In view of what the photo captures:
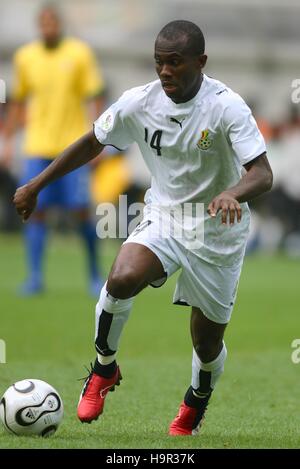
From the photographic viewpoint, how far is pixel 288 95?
142ft

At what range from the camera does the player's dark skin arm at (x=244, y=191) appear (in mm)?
5738

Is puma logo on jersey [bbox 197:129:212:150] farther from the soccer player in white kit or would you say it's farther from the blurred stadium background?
the blurred stadium background

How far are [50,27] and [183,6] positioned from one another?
30.7m

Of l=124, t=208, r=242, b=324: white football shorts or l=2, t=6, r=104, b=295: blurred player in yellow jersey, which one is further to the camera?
l=2, t=6, r=104, b=295: blurred player in yellow jersey

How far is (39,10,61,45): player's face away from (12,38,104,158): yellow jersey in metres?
0.14

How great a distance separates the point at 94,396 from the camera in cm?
632

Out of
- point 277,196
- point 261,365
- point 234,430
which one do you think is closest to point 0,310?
point 261,365

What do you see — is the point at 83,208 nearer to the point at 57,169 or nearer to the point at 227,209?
the point at 57,169

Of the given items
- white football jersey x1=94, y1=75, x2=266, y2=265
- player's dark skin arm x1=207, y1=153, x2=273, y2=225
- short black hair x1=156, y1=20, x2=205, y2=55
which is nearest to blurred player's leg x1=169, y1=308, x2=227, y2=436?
white football jersey x1=94, y1=75, x2=266, y2=265

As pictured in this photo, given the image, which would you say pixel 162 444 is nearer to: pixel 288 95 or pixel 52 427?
pixel 52 427

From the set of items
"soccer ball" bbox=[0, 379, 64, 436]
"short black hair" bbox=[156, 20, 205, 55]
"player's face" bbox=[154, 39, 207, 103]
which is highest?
"short black hair" bbox=[156, 20, 205, 55]

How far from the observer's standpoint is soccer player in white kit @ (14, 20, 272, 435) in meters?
6.19

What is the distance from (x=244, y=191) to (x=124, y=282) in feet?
2.44

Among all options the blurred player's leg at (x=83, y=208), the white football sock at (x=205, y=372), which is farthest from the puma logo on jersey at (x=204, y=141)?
the blurred player's leg at (x=83, y=208)
